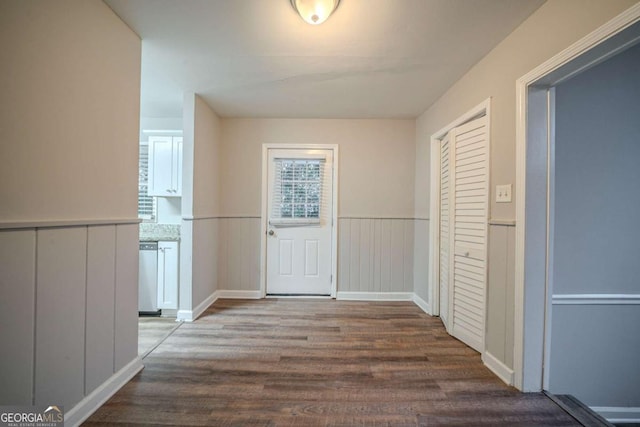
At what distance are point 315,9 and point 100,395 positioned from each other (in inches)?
99.1

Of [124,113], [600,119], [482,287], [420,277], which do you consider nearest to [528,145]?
[600,119]

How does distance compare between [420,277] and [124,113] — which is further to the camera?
[420,277]

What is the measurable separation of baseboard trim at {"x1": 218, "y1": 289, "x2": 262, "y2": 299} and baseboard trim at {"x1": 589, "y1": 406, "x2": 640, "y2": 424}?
10.6 ft

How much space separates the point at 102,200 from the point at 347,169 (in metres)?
2.65

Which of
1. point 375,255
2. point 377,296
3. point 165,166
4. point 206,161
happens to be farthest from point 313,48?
point 377,296

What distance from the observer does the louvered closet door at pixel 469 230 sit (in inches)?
87.8

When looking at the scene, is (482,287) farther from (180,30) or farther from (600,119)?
(180,30)

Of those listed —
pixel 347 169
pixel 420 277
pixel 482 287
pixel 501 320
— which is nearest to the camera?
pixel 501 320

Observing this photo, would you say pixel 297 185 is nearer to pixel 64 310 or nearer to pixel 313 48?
pixel 313 48

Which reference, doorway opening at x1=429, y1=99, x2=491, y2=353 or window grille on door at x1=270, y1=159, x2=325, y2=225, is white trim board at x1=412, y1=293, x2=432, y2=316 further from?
window grille on door at x1=270, y1=159, x2=325, y2=225

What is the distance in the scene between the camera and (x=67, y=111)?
4.67 feet

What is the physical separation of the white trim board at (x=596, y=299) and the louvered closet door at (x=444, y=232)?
88 centimetres

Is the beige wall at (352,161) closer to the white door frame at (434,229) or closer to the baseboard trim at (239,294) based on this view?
the white door frame at (434,229)

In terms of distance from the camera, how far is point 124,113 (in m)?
1.84
